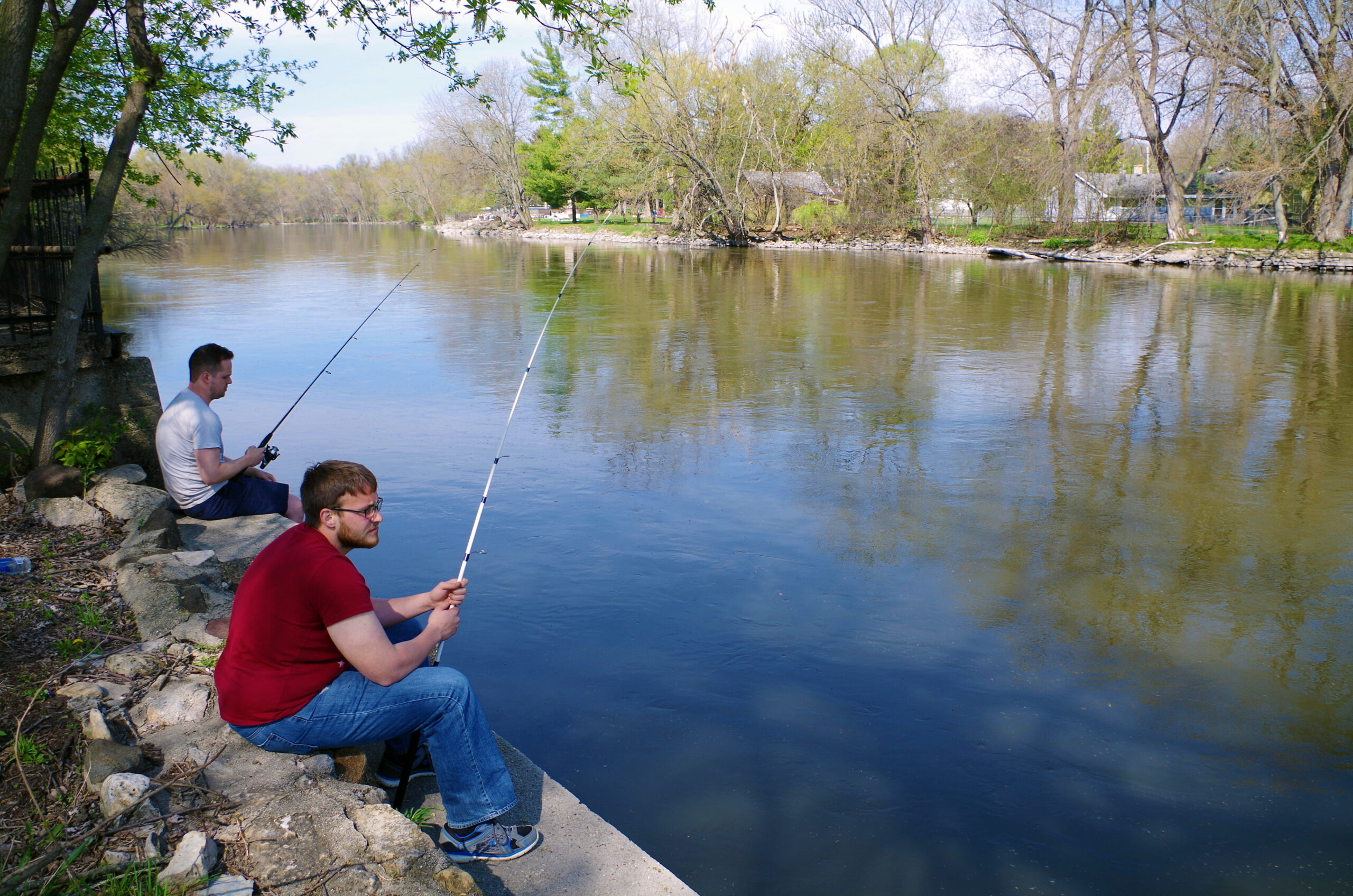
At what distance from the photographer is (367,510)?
3.03m

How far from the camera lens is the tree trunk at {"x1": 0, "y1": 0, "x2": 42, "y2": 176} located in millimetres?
4973

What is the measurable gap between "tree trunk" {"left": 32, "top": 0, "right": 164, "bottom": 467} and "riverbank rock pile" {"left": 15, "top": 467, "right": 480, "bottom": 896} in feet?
8.47

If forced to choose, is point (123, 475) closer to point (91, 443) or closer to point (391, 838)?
point (91, 443)

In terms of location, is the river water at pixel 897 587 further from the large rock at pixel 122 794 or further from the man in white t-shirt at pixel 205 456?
the large rock at pixel 122 794

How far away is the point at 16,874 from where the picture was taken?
2336 millimetres

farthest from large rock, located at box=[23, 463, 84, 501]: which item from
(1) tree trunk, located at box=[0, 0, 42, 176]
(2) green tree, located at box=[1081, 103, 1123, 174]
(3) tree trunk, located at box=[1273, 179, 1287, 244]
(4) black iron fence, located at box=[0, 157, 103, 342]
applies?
(2) green tree, located at box=[1081, 103, 1123, 174]

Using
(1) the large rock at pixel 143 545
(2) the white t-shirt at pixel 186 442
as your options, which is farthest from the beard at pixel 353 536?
(2) the white t-shirt at pixel 186 442

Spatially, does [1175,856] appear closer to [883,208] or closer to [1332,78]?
[1332,78]

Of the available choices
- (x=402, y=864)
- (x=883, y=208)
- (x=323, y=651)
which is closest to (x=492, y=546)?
(x=323, y=651)

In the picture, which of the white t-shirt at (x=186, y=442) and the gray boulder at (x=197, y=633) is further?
the white t-shirt at (x=186, y=442)

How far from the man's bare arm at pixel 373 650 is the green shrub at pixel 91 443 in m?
3.97

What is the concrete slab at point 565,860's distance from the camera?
9.06 ft

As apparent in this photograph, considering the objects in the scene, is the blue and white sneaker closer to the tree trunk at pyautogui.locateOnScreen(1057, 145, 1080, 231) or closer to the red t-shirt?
the red t-shirt

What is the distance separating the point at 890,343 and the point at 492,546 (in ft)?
30.5
